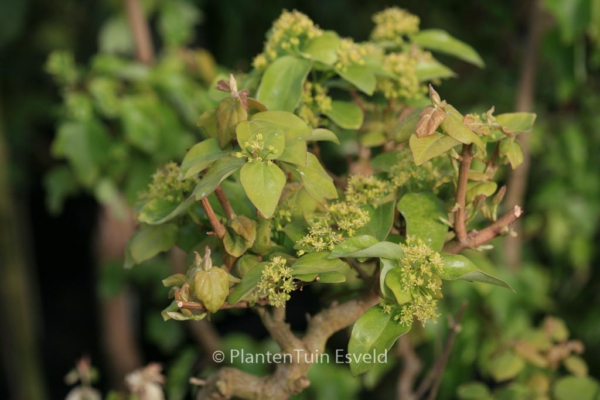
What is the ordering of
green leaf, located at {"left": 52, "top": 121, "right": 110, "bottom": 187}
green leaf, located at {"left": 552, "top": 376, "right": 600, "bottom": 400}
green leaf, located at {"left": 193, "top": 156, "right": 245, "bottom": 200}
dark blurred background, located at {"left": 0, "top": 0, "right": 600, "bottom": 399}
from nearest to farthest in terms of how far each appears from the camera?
green leaf, located at {"left": 193, "top": 156, "right": 245, "bottom": 200} < green leaf, located at {"left": 552, "top": 376, "right": 600, "bottom": 400} < green leaf, located at {"left": 52, "top": 121, "right": 110, "bottom": 187} < dark blurred background, located at {"left": 0, "top": 0, "right": 600, "bottom": 399}

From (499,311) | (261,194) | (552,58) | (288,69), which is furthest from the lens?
(552,58)

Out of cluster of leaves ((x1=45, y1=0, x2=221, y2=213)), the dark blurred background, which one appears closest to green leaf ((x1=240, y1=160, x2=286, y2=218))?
cluster of leaves ((x1=45, y1=0, x2=221, y2=213))

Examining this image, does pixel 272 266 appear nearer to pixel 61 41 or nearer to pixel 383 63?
pixel 383 63

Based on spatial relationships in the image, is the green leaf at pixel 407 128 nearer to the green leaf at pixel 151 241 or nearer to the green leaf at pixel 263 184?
the green leaf at pixel 263 184

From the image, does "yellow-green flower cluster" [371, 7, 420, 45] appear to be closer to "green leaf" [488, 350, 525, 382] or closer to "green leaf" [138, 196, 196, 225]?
"green leaf" [138, 196, 196, 225]

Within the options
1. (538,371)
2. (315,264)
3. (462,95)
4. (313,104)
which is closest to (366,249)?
(315,264)

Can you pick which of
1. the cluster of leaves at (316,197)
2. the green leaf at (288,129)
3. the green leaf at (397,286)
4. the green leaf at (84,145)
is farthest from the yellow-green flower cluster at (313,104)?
the green leaf at (84,145)

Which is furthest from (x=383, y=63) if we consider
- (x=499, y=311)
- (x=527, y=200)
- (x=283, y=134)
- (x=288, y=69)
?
(x=527, y=200)

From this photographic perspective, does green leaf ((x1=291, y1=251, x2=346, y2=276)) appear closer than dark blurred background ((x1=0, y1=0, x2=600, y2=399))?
Yes
